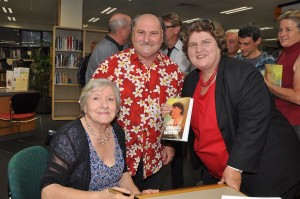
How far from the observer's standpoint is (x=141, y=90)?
2373 mm

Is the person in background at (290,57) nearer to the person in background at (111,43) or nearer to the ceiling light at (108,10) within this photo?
the person in background at (111,43)

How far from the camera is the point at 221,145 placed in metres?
1.94

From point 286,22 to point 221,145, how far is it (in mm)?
1485

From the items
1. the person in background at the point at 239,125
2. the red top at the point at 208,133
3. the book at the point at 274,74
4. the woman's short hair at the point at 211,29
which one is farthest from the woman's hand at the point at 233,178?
the book at the point at 274,74

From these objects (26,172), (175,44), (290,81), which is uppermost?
(175,44)

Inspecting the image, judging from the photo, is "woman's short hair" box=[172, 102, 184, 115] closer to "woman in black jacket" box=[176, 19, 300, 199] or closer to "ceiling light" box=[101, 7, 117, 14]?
"woman in black jacket" box=[176, 19, 300, 199]

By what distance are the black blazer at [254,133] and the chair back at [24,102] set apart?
5244mm

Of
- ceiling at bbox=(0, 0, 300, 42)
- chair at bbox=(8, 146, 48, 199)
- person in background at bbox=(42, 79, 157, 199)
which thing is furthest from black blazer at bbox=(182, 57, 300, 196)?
ceiling at bbox=(0, 0, 300, 42)

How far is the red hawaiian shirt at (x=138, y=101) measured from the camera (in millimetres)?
2365

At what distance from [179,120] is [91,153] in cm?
59

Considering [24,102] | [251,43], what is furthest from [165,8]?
[251,43]

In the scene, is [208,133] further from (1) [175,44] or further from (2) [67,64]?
(2) [67,64]

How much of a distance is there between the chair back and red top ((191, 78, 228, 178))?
5.00m

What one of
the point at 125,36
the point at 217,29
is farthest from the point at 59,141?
the point at 125,36
